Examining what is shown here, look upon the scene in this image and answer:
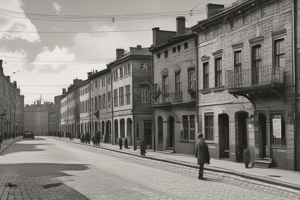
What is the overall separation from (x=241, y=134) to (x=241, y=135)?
6 cm

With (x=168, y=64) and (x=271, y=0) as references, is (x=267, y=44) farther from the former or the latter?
(x=168, y=64)

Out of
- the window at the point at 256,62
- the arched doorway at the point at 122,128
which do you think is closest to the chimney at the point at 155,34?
the arched doorway at the point at 122,128

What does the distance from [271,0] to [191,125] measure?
A: 11558mm

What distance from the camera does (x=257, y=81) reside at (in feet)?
64.5

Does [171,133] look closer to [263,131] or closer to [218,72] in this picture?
[218,72]

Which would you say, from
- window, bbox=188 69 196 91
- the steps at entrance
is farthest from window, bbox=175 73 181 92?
the steps at entrance

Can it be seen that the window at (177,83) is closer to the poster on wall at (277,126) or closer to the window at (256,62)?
the window at (256,62)

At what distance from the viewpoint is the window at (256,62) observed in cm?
1980

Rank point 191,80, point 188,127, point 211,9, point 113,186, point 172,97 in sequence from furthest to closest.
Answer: point 172,97
point 188,127
point 191,80
point 211,9
point 113,186

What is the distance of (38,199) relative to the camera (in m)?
10.4

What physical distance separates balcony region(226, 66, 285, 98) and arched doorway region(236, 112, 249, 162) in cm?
218

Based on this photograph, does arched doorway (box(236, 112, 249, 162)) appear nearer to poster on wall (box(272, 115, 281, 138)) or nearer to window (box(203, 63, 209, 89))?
poster on wall (box(272, 115, 281, 138))

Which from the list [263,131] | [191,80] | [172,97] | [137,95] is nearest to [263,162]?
[263,131]

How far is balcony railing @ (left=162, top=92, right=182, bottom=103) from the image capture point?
2875 centimetres
